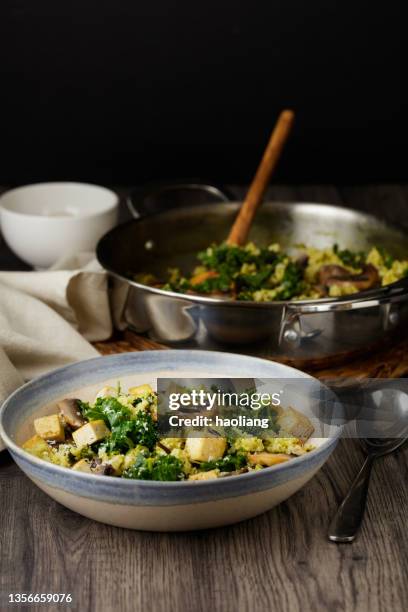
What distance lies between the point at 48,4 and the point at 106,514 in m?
2.33

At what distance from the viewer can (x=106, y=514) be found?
3.97 ft

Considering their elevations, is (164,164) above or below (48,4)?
below

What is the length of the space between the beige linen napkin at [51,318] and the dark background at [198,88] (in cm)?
134

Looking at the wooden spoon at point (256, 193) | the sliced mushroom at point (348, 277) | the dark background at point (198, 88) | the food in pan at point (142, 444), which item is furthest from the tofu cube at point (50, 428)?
the dark background at point (198, 88)

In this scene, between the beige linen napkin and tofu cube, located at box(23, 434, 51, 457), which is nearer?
tofu cube, located at box(23, 434, 51, 457)

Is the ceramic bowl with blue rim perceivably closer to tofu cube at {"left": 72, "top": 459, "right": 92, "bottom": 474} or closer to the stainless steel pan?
tofu cube at {"left": 72, "top": 459, "right": 92, "bottom": 474}

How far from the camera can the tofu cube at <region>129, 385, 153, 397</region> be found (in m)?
1.43

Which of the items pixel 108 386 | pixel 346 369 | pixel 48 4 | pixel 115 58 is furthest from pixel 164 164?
pixel 108 386

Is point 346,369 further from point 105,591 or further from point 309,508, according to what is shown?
point 105,591

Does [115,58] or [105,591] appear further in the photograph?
[115,58]

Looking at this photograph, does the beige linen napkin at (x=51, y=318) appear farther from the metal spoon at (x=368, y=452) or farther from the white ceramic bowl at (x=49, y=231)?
the metal spoon at (x=368, y=452)

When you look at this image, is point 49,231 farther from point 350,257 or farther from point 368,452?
point 368,452

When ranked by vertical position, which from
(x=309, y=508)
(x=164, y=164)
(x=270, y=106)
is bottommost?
(x=164, y=164)

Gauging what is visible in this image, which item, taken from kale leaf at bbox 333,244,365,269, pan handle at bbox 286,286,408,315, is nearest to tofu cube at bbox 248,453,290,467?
pan handle at bbox 286,286,408,315
